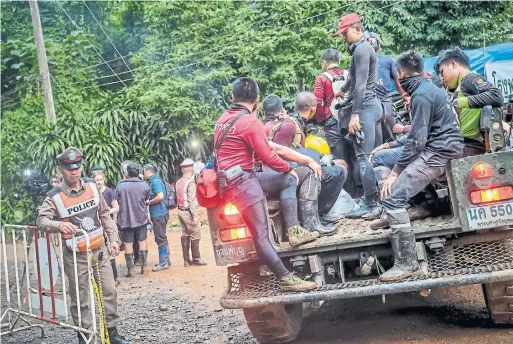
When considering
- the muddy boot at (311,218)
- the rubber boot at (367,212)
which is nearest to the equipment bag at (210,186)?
the muddy boot at (311,218)

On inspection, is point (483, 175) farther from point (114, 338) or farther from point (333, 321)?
point (114, 338)

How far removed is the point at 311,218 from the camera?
5.57m

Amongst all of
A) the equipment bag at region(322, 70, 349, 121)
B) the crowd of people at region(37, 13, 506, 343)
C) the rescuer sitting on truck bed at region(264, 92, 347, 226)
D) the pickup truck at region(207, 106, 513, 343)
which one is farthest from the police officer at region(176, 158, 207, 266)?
the pickup truck at region(207, 106, 513, 343)

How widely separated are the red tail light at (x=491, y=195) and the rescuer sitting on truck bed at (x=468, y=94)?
856 mm

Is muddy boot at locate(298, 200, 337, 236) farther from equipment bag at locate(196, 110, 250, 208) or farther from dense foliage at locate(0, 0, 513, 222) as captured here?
dense foliage at locate(0, 0, 513, 222)

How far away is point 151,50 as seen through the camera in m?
21.5

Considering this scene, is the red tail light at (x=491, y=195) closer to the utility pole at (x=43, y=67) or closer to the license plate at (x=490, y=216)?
the license plate at (x=490, y=216)

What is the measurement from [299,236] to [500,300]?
5.47 ft

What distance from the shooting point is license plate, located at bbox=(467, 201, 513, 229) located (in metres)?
4.80

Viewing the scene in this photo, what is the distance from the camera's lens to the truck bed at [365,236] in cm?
500

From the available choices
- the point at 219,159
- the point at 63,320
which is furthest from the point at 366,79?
the point at 63,320

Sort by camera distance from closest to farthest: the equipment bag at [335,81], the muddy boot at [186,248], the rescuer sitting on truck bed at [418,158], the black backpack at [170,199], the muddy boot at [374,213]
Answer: the rescuer sitting on truck bed at [418,158], the muddy boot at [374,213], the equipment bag at [335,81], the muddy boot at [186,248], the black backpack at [170,199]

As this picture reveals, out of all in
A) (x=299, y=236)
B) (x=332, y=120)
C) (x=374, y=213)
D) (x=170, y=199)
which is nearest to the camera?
(x=299, y=236)

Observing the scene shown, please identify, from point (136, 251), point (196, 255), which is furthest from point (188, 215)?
point (136, 251)
